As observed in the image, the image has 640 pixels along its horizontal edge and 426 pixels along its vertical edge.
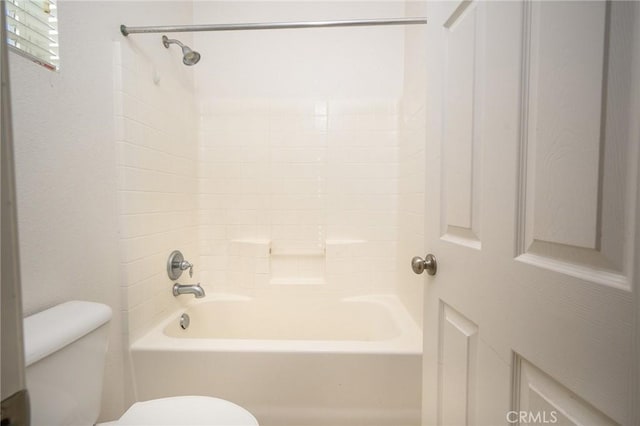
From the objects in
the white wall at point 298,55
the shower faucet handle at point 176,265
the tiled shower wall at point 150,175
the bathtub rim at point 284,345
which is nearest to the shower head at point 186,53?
the tiled shower wall at point 150,175

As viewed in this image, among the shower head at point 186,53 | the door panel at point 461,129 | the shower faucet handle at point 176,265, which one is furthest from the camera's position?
the shower faucet handle at point 176,265

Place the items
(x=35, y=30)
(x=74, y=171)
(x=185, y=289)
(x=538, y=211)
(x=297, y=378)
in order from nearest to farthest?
(x=538, y=211)
(x=35, y=30)
(x=74, y=171)
(x=297, y=378)
(x=185, y=289)

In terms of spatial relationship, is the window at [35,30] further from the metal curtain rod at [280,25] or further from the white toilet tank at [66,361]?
the white toilet tank at [66,361]

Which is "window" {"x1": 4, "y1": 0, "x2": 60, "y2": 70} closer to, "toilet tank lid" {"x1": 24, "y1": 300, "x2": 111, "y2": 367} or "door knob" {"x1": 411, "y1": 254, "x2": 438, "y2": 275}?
"toilet tank lid" {"x1": 24, "y1": 300, "x2": 111, "y2": 367}

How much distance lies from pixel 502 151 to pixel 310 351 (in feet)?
3.25

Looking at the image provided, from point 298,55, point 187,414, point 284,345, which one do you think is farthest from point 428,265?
point 298,55

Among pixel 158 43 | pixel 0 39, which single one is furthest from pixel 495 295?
pixel 158 43

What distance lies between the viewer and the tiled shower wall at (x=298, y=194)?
72.6 inches

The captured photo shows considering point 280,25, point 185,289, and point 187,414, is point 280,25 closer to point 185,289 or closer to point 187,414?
point 185,289

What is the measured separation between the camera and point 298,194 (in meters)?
1.88

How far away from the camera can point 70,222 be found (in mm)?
916

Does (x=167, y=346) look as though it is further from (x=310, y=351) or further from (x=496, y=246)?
(x=496, y=246)

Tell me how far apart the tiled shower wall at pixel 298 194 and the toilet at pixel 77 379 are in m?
0.99

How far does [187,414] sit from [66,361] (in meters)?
0.36
